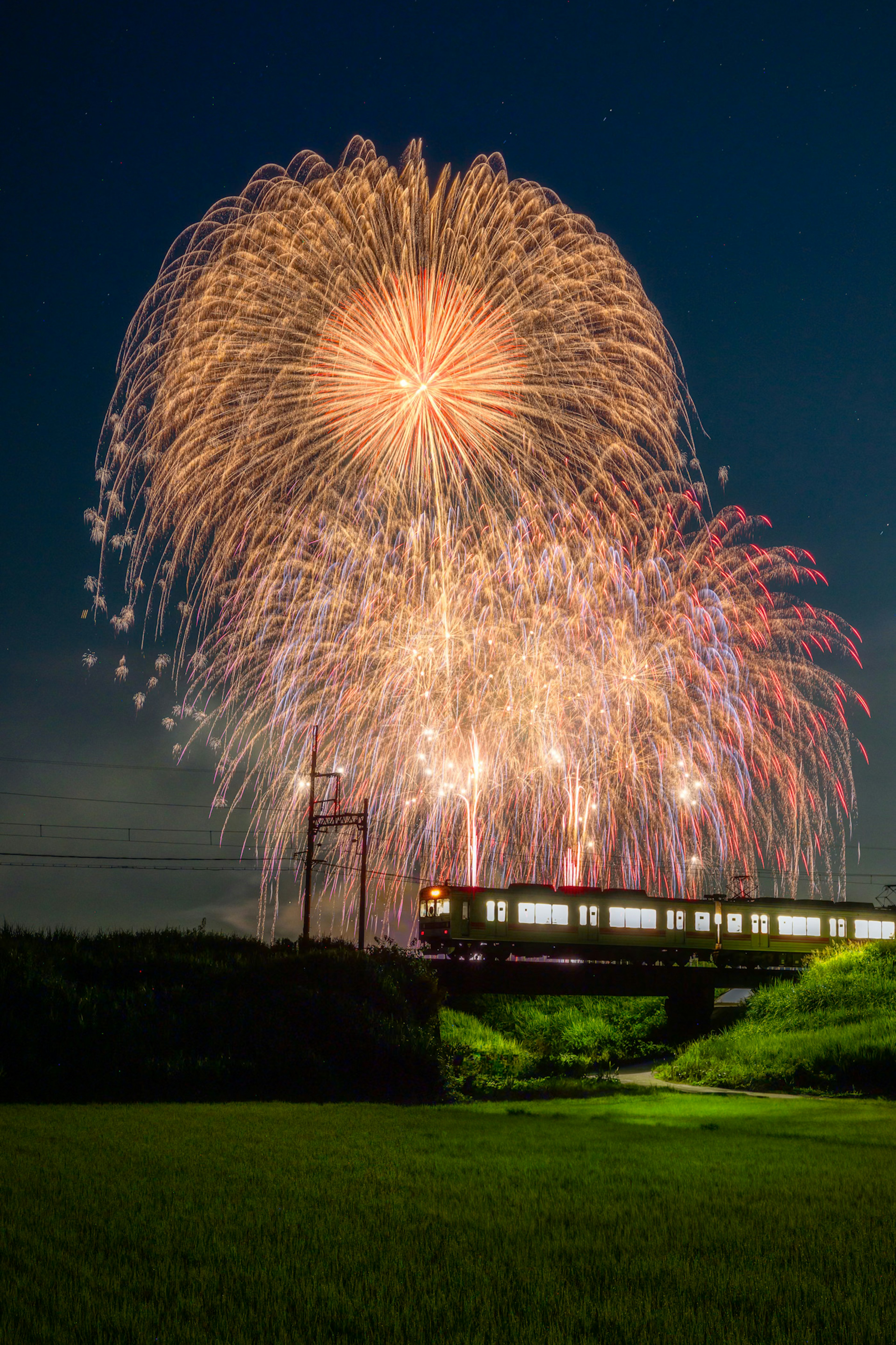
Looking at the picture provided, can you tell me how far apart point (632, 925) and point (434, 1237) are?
139ft

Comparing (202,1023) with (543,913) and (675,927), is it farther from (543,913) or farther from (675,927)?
(675,927)

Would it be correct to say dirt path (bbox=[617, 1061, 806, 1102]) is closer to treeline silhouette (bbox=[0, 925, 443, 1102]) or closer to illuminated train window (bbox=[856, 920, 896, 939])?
treeline silhouette (bbox=[0, 925, 443, 1102])

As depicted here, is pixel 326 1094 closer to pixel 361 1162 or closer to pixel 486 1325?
pixel 361 1162

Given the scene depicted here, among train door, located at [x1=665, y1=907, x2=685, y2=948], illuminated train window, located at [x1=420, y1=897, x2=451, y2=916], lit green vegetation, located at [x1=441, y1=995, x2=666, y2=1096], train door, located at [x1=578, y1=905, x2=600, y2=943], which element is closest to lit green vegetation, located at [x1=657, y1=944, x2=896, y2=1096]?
lit green vegetation, located at [x1=441, y1=995, x2=666, y2=1096]

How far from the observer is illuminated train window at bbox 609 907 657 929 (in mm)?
51719

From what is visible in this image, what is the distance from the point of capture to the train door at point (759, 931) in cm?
5541

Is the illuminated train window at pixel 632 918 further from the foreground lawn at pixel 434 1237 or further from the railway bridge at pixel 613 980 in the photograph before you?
the foreground lawn at pixel 434 1237

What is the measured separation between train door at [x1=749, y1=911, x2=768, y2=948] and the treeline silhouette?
25.6 m

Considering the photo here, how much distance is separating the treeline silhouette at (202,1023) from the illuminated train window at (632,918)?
59.4ft

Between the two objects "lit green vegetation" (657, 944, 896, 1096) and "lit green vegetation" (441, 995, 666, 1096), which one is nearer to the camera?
"lit green vegetation" (657, 944, 896, 1096)

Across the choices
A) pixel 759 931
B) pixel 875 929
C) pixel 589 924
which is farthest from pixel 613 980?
pixel 875 929

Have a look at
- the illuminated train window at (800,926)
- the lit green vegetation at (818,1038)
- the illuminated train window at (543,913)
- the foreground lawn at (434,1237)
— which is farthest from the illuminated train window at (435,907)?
the foreground lawn at (434,1237)

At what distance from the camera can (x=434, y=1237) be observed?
37.3 feet

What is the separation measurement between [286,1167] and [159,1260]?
19.7ft
